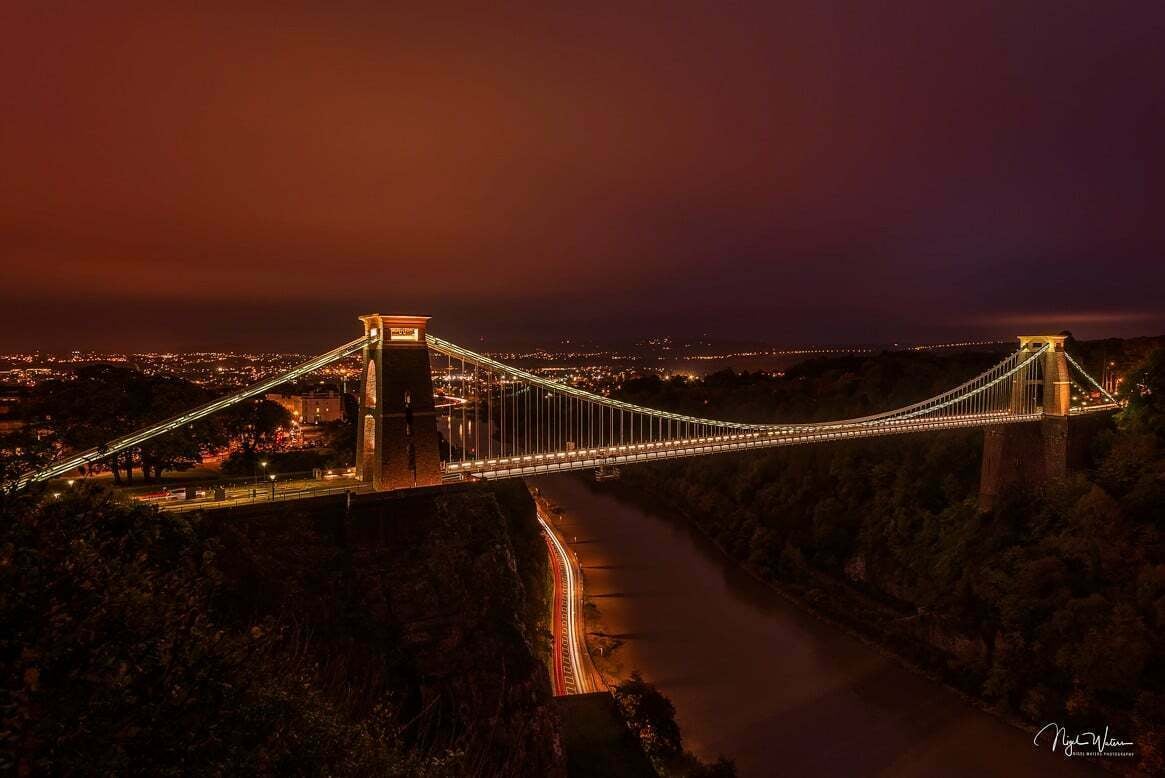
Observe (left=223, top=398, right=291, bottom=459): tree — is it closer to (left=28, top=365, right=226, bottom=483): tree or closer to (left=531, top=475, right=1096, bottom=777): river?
(left=28, top=365, right=226, bottom=483): tree

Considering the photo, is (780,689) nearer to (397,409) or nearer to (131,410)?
(397,409)

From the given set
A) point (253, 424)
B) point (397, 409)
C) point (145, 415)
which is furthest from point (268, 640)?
point (253, 424)

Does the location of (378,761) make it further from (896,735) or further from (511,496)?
(511,496)

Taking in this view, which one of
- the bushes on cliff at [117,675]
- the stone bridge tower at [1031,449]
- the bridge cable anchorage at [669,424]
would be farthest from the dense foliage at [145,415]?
the stone bridge tower at [1031,449]

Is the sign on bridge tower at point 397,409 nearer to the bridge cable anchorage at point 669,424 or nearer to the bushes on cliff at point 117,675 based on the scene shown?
the bridge cable anchorage at point 669,424

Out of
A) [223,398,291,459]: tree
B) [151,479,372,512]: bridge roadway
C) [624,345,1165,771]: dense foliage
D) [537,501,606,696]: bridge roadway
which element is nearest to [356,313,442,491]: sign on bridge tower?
[151,479,372,512]: bridge roadway
